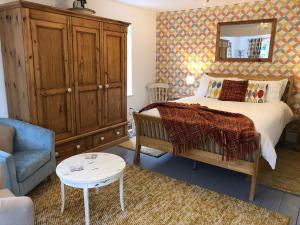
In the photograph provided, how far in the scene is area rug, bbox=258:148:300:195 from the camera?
284 cm

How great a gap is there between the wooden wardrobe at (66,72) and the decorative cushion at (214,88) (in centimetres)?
150

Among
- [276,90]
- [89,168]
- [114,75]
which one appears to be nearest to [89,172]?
[89,168]

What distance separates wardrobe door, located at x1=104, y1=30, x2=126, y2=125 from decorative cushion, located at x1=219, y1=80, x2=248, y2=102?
5.46ft

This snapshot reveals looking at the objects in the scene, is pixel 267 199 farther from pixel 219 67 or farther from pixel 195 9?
pixel 195 9

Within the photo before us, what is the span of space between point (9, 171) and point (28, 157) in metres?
0.35

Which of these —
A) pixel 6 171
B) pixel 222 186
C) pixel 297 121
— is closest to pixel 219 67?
pixel 297 121

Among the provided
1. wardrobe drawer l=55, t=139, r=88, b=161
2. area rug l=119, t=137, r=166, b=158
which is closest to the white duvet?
area rug l=119, t=137, r=166, b=158

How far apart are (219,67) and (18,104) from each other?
353 centimetres

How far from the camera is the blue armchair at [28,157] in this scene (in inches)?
88.3

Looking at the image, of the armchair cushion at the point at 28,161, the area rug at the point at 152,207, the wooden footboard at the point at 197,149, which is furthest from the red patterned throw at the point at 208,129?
the armchair cushion at the point at 28,161

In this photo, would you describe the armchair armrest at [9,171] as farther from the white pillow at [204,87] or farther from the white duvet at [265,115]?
the white pillow at [204,87]

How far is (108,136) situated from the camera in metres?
3.91

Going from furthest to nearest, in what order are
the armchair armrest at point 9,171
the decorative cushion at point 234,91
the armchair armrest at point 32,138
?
the decorative cushion at point 234,91 < the armchair armrest at point 32,138 < the armchair armrest at point 9,171

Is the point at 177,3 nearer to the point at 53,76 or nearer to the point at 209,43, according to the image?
the point at 209,43
